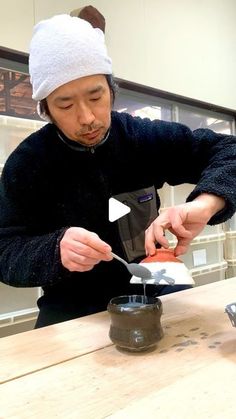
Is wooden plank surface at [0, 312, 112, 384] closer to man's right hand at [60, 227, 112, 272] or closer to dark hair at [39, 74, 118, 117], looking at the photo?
man's right hand at [60, 227, 112, 272]

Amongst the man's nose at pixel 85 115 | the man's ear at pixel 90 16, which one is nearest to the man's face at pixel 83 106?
the man's nose at pixel 85 115

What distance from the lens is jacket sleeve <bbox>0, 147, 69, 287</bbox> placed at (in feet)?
2.52

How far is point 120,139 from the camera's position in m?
1.04

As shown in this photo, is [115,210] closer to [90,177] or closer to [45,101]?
[90,177]

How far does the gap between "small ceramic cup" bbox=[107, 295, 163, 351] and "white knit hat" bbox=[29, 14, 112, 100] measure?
0.47 meters

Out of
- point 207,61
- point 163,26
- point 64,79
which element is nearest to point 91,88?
point 64,79

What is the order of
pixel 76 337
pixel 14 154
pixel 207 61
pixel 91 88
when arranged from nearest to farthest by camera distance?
pixel 76 337
pixel 91 88
pixel 14 154
pixel 207 61

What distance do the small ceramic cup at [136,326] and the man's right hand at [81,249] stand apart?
0.30 ft

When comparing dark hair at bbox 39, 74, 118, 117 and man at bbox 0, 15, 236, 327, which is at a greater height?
dark hair at bbox 39, 74, 118, 117

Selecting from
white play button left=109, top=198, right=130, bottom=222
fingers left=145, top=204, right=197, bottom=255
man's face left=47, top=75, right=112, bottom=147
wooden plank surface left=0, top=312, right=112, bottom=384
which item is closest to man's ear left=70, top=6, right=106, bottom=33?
man's face left=47, top=75, right=112, bottom=147

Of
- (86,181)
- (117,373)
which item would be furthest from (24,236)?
(117,373)

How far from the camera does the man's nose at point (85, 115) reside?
2.69ft

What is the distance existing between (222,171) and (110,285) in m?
0.39

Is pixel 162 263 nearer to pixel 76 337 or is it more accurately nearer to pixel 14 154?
pixel 76 337
